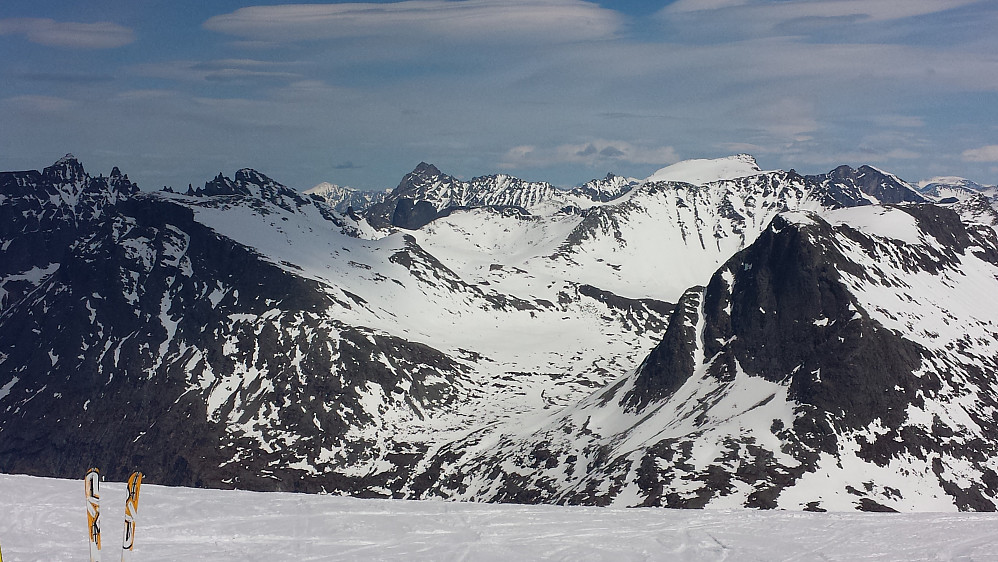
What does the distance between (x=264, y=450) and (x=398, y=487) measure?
4014 centimetres

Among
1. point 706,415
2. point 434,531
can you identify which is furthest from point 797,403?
point 434,531

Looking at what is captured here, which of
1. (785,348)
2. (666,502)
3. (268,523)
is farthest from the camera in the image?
(785,348)

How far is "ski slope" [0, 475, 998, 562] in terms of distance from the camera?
81.3 feet

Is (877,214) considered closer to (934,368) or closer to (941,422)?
(934,368)

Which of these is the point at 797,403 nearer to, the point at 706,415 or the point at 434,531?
the point at 706,415

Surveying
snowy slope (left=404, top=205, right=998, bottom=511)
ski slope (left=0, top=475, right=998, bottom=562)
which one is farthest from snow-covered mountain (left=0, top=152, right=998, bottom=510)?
ski slope (left=0, top=475, right=998, bottom=562)

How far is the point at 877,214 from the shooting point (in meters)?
191

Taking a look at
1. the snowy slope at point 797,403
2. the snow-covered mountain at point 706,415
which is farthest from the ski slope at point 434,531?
the snow-covered mountain at point 706,415

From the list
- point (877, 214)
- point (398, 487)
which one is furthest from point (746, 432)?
point (877, 214)

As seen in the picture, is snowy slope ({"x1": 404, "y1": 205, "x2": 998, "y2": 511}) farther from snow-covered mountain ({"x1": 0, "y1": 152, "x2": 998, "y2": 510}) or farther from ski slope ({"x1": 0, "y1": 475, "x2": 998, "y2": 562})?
ski slope ({"x1": 0, "y1": 475, "x2": 998, "y2": 562})

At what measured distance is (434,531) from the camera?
27656mm

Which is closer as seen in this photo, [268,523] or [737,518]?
[268,523]

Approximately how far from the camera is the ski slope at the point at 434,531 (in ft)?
81.3

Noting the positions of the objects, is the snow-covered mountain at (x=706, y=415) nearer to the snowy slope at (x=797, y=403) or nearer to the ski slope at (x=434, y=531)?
the snowy slope at (x=797, y=403)
